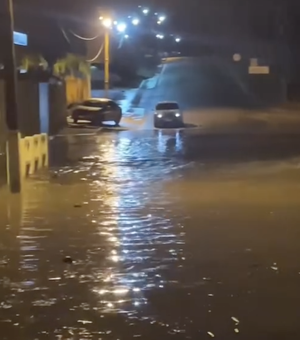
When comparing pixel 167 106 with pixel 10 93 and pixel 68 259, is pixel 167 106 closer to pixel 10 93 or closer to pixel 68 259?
pixel 10 93

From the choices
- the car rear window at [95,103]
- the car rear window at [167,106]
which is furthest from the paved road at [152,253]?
the car rear window at [167,106]

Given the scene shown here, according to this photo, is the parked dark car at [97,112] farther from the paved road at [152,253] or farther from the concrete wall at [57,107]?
the paved road at [152,253]

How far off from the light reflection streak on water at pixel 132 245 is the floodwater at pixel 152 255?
16 millimetres

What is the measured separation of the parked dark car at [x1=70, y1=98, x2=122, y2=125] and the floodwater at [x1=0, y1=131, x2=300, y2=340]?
18.7 metres

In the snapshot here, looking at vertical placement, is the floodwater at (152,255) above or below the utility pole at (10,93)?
below

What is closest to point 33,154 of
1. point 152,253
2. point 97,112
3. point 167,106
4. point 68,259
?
point 152,253

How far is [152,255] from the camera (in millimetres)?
10875

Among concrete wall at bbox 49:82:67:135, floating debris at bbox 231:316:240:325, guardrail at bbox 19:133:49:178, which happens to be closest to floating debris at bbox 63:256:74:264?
floating debris at bbox 231:316:240:325

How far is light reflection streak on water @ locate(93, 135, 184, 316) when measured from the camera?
29.6 feet

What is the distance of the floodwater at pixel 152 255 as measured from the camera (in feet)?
26.3

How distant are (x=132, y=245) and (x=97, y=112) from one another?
2835 cm

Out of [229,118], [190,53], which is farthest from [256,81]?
[190,53]

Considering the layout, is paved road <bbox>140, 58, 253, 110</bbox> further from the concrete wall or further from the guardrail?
the guardrail

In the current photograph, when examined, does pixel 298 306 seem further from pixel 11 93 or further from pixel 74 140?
pixel 74 140
